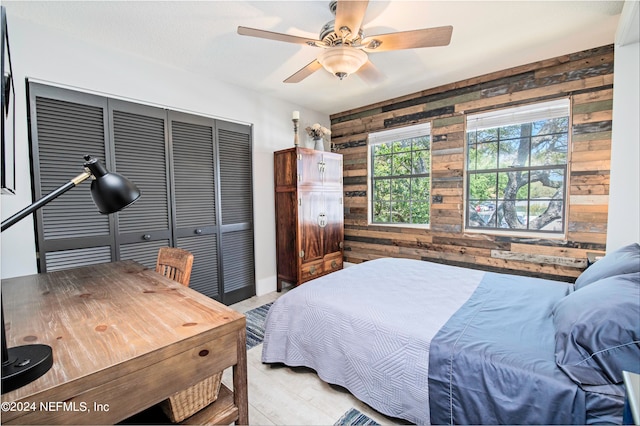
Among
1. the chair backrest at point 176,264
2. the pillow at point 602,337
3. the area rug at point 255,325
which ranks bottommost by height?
the area rug at point 255,325

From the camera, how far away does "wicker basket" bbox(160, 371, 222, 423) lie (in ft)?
3.37

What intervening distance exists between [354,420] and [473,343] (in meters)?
0.82

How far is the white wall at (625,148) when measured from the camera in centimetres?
218

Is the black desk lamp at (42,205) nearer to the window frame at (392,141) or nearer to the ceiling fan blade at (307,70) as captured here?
the ceiling fan blade at (307,70)

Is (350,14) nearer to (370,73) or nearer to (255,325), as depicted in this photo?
(370,73)

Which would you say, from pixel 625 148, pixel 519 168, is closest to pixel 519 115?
pixel 519 168

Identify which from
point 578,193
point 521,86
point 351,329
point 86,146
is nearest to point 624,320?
point 351,329

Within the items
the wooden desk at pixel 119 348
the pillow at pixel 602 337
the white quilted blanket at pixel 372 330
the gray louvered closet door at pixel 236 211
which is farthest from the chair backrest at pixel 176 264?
the pillow at pixel 602 337

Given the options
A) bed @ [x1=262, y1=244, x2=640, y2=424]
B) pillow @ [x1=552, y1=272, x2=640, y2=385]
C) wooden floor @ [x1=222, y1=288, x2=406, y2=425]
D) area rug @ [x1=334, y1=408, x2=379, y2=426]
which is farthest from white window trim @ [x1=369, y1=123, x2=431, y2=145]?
area rug @ [x1=334, y1=408, x2=379, y2=426]

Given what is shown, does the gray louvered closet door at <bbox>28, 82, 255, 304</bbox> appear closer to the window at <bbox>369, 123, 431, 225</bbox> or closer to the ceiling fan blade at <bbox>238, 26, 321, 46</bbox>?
the ceiling fan blade at <bbox>238, 26, 321, 46</bbox>

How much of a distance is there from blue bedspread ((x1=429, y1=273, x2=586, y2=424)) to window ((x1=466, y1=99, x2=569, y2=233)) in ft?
5.85

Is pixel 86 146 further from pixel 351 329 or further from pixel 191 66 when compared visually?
pixel 351 329

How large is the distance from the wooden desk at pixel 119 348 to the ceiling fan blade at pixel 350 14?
163 cm

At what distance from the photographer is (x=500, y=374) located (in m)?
1.26
